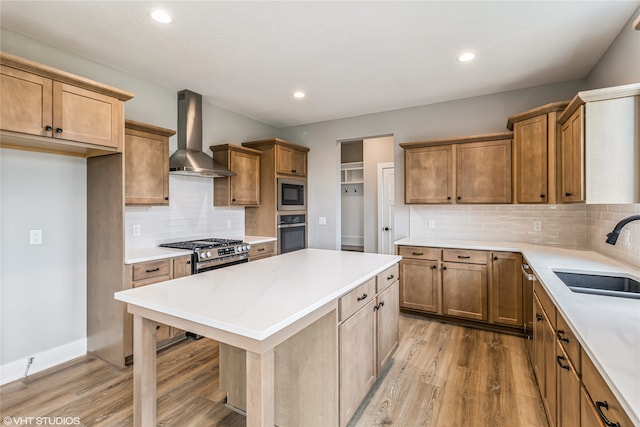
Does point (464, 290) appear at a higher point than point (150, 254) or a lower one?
lower

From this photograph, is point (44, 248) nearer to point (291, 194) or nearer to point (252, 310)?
point (252, 310)

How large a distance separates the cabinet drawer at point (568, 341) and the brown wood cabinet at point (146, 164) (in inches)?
130

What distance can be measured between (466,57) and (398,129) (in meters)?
1.54

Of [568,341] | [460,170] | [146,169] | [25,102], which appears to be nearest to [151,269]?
[146,169]

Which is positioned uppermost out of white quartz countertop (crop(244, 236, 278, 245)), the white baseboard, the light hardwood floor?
white quartz countertop (crop(244, 236, 278, 245))

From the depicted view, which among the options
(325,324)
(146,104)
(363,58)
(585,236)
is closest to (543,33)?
(363,58)

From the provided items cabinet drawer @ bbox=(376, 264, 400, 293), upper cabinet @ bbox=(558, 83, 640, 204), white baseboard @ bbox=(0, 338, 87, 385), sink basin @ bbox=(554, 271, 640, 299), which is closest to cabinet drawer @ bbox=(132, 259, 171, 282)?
white baseboard @ bbox=(0, 338, 87, 385)

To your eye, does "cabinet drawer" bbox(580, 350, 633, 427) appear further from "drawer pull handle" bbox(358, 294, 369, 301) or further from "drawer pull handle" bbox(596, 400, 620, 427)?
"drawer pull handle" bbox(358, 294, 369, 301)

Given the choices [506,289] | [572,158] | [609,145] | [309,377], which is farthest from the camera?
[506,289]

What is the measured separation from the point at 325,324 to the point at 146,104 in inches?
121

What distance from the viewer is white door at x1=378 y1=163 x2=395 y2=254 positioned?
19.9 ft

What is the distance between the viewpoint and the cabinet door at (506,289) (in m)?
3.13

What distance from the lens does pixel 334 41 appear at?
2521mm

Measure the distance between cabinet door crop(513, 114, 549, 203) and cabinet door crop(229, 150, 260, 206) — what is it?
321 cm
